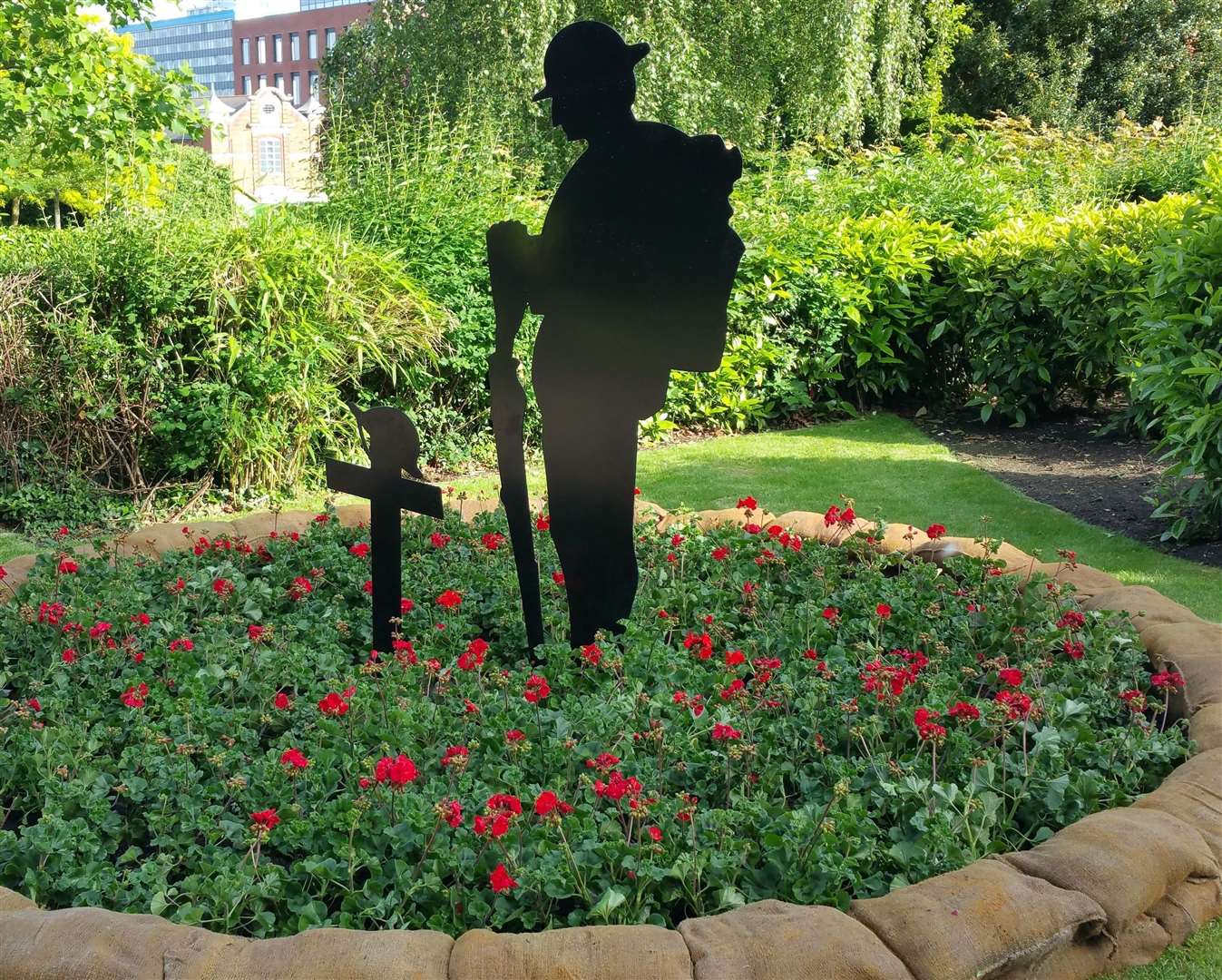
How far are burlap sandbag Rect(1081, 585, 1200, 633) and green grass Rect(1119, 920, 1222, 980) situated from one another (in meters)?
1.38

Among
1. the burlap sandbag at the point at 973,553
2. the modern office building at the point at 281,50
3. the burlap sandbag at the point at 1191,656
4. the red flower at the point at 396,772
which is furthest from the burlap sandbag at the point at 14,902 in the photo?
the modern office building at the point at 281,50

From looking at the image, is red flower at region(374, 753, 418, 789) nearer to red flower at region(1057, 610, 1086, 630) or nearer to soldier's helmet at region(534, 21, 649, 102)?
soldier's helmet at region(534, 21, 649, 102)

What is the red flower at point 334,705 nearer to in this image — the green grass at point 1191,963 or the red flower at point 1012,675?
the red flower at point 1012,675

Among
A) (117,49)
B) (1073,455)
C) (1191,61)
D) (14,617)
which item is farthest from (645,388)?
(1191,61)

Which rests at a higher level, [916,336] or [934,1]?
[934,1]

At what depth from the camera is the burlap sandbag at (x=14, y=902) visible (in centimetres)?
219

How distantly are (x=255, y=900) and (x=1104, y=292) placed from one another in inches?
278

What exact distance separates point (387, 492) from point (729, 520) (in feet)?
6.14

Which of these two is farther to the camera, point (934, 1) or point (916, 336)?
point (934, 1)

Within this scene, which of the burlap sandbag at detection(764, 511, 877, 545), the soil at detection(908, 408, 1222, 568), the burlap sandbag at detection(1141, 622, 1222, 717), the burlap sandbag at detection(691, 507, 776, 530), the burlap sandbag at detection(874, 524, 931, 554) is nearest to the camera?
the burlap sandbag at detection(1141, 622, 1222, 717)

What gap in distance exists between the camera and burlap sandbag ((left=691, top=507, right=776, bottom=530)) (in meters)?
4.96

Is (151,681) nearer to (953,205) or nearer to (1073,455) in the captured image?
(1073,455)

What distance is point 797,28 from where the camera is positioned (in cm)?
1577

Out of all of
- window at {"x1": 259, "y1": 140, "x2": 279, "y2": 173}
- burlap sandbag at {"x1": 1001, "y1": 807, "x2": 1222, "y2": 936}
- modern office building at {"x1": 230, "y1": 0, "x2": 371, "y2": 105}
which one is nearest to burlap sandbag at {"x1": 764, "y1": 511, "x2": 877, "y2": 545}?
burlap sandbag at {"x1": 1001, "y1": 807, "x2": 1222, "y2": 936}
